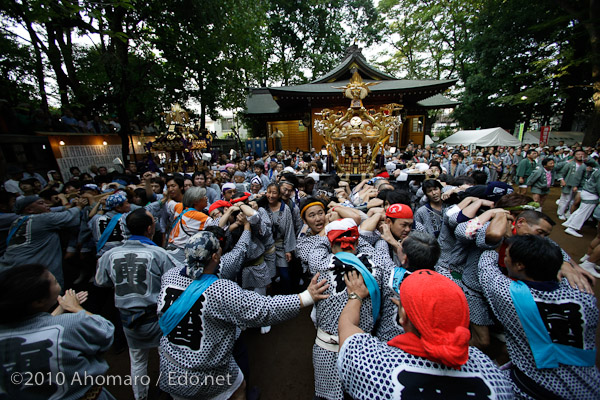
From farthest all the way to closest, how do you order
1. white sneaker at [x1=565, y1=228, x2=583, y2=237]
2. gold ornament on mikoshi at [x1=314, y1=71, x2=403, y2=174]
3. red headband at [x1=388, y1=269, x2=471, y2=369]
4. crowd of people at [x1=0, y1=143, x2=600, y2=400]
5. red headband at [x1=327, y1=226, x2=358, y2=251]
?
gold ornament on mikoshi at [x1=314, y1=71, x2=403, y2=174], white sneaker at [x1=565, y1=228, x2=583, y2=237], red headband at [x1=327, y1=226, x2=358, y2=251], crowd of people at [x1=0, y1=143, x2=600, y2=400], red headband at [x1=388, y1=269, x2=471, y2=369]

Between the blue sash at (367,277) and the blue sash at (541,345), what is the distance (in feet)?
2.77

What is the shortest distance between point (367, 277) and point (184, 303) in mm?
1231

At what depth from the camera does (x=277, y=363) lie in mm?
2807

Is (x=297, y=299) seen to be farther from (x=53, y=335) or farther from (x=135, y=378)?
(x=135, y=378)

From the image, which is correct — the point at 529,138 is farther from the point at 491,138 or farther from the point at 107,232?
the point at 107,232

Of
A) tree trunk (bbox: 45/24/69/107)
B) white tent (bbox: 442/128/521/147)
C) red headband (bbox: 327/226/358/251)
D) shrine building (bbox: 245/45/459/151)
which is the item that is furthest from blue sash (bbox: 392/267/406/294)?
white tent (bbox: 442/128/521/147)

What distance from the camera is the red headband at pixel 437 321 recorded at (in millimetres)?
955

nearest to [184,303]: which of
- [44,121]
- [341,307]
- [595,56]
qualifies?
[341,307]

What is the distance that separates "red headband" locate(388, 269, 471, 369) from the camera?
955 millimetres

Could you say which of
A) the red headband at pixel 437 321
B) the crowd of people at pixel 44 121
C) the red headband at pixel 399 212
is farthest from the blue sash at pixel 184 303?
the crowd of people at pixel 44 121

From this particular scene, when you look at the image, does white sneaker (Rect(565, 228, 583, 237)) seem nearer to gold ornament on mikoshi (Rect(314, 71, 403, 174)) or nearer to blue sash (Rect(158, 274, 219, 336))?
gold ornament on mikoshi (Rect(314, 71, 403, 174))

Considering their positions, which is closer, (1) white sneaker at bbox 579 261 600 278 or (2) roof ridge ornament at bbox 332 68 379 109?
(1) white sneaker at bbox 579 261 600 278

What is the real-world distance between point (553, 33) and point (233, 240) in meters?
23.3

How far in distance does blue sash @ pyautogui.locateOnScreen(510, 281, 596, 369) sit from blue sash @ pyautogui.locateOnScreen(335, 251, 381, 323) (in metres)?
0.84
